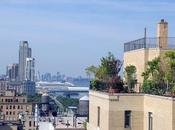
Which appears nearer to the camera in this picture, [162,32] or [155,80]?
[155,80]

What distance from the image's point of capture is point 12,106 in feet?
410

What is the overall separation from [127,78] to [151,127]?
20.3ft

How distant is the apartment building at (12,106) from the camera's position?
123875 millimetres

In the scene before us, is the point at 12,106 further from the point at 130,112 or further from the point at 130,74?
the point at 130,112

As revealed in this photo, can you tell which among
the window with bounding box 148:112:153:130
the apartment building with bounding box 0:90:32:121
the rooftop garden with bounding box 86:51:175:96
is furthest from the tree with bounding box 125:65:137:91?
the apartment building with bounding box 0:90:32:121

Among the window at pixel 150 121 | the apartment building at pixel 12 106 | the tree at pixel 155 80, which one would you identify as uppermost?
the tree at pixel 155 80

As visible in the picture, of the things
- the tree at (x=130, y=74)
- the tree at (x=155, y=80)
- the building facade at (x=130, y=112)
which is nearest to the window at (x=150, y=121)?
the building facade at (x=130, y=112)

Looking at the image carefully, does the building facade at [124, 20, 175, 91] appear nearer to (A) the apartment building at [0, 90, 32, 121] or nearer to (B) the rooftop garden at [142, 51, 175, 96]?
(B) the rooftop garden at [142, 51, 175, 96]

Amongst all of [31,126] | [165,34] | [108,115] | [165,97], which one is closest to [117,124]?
[108,115]

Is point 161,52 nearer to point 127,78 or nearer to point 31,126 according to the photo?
point 127,78

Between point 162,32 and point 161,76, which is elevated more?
point 162,32

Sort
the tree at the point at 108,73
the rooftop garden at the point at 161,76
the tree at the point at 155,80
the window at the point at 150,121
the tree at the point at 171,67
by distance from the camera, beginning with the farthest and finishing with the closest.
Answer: the tree at the point at 108,73
the tree at the point at 155,80
the rooftop garden at the point at 161,76
the tree at the point at 171,67
the window at the point at 150,121

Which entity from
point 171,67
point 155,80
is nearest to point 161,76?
point 155,80

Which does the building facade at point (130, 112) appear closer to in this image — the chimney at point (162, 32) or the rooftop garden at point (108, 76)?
the rooftop garden at point (108, 76)
